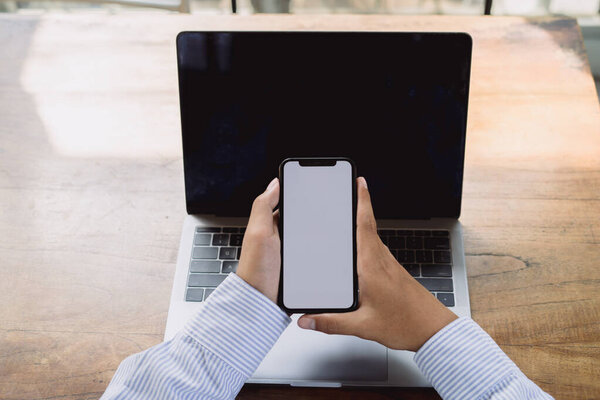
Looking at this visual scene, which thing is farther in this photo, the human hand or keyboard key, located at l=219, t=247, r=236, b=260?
keyboard key, located at l=219, t=247, r=236, b=260

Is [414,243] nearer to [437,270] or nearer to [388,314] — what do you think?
[437,270]

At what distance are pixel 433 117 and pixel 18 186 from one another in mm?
631

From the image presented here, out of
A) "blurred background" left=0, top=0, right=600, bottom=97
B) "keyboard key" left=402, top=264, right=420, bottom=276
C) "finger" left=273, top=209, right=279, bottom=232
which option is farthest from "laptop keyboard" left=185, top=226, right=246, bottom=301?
"blurred background" left=0, top=0, right=600, bottom=97

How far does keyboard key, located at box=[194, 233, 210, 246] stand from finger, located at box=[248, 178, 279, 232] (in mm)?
150

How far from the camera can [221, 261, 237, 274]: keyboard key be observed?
0.79 meters

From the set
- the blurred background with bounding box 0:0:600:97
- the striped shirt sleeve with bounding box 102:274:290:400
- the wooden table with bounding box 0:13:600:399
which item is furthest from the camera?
the blurred background with bounding box 0:0:600:97

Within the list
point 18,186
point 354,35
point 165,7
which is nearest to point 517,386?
point 354,35

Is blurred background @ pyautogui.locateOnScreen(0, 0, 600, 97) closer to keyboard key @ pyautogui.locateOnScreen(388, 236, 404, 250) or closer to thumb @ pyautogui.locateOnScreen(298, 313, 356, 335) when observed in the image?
keyboard key @ pyautogui.locateOnScreen(388, 236, 404, 250)

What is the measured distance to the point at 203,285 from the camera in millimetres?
786

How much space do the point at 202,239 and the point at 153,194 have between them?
13 cm

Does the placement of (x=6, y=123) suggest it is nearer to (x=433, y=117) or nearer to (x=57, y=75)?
(x=57, y=75)

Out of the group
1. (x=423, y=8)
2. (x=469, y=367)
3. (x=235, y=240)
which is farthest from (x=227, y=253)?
(x=423, y=8)

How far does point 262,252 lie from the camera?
676mm

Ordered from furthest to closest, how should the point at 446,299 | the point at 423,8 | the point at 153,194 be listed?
the point at 423,8 < the point at 153,194 < the point at 446,299
